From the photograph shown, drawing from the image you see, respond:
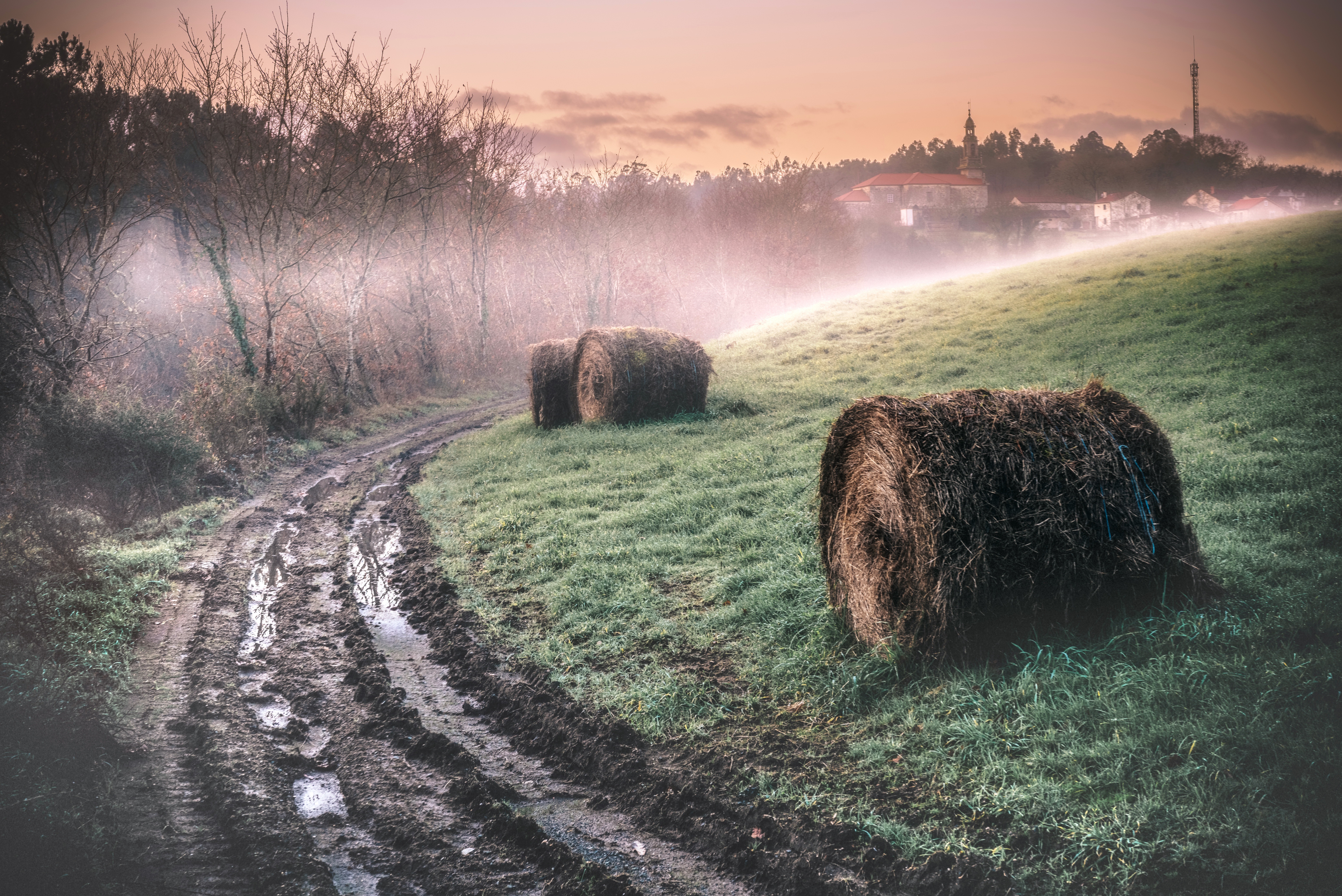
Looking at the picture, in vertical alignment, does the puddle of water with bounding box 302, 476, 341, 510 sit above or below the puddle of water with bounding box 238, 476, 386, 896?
above

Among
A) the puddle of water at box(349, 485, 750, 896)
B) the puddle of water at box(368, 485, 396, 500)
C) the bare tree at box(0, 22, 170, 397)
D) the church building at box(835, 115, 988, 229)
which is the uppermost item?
the church building at box(835, 115, 988, 229)

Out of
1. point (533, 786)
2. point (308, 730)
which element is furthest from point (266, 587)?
point (533, 786)

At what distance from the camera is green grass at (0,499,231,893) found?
4.25 meters

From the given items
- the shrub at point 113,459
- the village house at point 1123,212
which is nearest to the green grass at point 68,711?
the shrub at point 113,459

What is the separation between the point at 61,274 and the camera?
14898 mm

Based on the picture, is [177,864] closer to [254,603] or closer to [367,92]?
[254,603]

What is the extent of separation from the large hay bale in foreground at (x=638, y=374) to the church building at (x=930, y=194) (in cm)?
7622

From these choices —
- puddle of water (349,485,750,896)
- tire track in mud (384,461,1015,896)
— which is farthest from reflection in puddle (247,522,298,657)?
tire track in mud (384,461,1015,896)

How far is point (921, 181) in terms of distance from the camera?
10288 centimetres

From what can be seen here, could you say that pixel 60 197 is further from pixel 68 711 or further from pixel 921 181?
pixel 921 181

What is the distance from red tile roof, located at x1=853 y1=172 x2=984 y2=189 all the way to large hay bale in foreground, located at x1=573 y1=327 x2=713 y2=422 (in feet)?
319

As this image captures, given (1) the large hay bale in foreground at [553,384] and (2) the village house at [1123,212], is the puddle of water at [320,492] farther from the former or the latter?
(2) the village house at [1123,212]

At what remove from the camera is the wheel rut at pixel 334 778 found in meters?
4.14

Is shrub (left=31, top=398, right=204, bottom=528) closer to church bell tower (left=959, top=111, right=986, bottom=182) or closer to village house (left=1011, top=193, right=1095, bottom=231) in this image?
village house (left=1011, top=193, right=1095, bottom=231)
